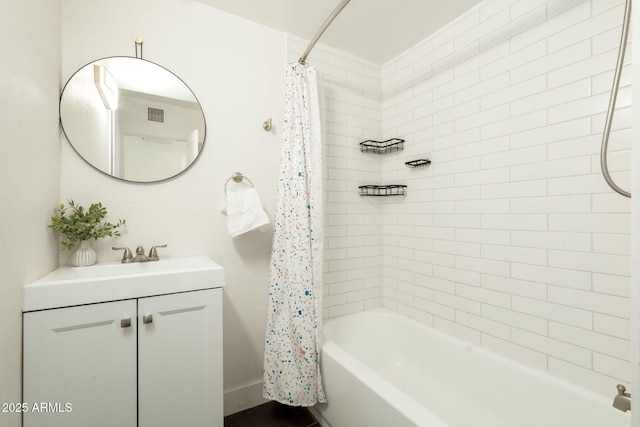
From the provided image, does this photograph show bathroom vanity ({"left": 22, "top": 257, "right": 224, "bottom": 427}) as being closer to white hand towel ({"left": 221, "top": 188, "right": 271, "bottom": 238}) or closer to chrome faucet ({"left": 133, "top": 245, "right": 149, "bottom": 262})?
chrome faucet ({"left": 133, "top": 245, "right": 149, "bottom": 262})

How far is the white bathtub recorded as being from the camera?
1105 millimetres

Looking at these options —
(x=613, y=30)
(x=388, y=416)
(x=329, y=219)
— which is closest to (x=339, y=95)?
(x=329, y=219)

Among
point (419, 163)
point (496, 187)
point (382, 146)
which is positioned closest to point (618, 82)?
point (496, 187)

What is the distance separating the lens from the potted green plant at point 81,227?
1225 millimetres

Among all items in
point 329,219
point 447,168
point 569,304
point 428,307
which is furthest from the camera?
point 329,219

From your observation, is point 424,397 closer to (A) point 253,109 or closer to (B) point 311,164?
(B) point 311,164

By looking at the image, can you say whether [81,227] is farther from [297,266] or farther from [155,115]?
[297,266]

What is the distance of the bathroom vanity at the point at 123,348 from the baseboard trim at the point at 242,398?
47 centimetres

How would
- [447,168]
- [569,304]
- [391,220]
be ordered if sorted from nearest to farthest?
1. [569,304]
2. [447,168]
3. [391,220]

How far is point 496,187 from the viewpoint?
1484 mm

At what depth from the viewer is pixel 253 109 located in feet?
5.81

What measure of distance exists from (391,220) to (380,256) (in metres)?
0.31

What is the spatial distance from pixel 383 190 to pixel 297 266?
A: 107cm

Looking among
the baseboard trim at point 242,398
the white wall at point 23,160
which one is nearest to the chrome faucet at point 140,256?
the white wall at point 23,160
